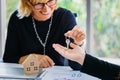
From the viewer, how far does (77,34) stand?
1.42 meters

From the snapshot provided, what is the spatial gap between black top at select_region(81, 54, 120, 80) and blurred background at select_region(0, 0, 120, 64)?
106cm

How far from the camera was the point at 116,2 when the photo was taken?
2.36 metres

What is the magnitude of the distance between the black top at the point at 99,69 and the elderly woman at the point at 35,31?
1.66 feet

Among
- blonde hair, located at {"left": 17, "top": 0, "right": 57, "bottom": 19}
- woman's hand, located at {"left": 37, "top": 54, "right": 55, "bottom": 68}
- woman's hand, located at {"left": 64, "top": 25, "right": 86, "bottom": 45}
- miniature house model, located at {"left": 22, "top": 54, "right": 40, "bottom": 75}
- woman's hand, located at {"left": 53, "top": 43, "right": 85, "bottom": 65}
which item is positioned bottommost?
woman's hand, located at {"left": 37, "top": 54, "right": 55, "bottom": 68}

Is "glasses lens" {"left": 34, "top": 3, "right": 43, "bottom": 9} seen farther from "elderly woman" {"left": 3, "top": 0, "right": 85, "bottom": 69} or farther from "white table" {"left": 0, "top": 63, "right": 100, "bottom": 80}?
"white table" {"left": 0, "top": 63, "right": 100, "bottom": 80}

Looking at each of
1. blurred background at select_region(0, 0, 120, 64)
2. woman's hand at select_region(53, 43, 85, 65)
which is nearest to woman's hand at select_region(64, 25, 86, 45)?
woman's hand at select_region(53, 43, 85, 65)

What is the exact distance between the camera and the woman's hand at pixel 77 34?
1.41 metres

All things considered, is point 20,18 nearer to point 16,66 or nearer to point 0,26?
point 16,66

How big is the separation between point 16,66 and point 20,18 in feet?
1.27

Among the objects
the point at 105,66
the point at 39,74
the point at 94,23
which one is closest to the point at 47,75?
the point at 39,74

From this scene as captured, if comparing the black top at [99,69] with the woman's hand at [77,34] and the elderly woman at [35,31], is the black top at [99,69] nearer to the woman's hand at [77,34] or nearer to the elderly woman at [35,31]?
the woman's hand at [77,34]

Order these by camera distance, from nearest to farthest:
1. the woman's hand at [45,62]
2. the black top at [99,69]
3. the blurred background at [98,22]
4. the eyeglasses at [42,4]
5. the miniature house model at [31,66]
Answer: the black top at [99,69] < the miniature house model at [31,66] < the woman's hand at [45,62] < the eyeglasses at [42,4] < the blurred background at [98,22]

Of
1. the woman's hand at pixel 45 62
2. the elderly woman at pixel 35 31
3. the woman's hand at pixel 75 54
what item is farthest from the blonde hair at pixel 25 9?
the woman's hand at pixel 75 54

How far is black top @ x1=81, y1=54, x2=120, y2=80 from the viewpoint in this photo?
49.4 inches
